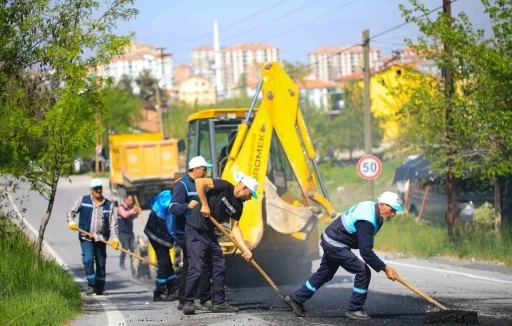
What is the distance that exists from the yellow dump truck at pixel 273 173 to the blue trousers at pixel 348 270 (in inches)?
147

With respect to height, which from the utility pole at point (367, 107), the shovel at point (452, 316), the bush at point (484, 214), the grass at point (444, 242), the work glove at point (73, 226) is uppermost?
the utility pole at point (367, 107)

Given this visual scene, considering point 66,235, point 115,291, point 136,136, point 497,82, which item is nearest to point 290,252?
point 115,291

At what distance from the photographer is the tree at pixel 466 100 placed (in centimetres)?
2056

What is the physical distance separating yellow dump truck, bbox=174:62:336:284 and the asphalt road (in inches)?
24.7

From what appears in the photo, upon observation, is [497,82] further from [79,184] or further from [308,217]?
[79,184]

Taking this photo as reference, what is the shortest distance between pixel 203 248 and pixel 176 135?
67487 millimetres

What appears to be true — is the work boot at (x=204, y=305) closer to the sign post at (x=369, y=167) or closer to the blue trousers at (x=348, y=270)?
the blue trousers at (x=348, y=270)

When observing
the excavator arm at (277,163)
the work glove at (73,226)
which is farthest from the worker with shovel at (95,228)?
the excavator arm at (277,163)

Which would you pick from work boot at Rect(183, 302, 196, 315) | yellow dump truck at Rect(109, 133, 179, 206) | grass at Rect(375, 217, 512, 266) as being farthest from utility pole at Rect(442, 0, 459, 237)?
yellow dump truck at Rect(109, 133, 179, 206)

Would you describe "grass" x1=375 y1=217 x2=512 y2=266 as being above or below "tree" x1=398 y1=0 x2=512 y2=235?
below

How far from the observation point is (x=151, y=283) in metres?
19.2

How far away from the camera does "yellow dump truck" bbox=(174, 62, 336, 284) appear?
1620 centimetres

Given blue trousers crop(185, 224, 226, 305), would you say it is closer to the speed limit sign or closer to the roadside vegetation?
the roadside vegetation

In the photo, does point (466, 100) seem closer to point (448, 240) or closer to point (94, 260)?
point (448, 240)
